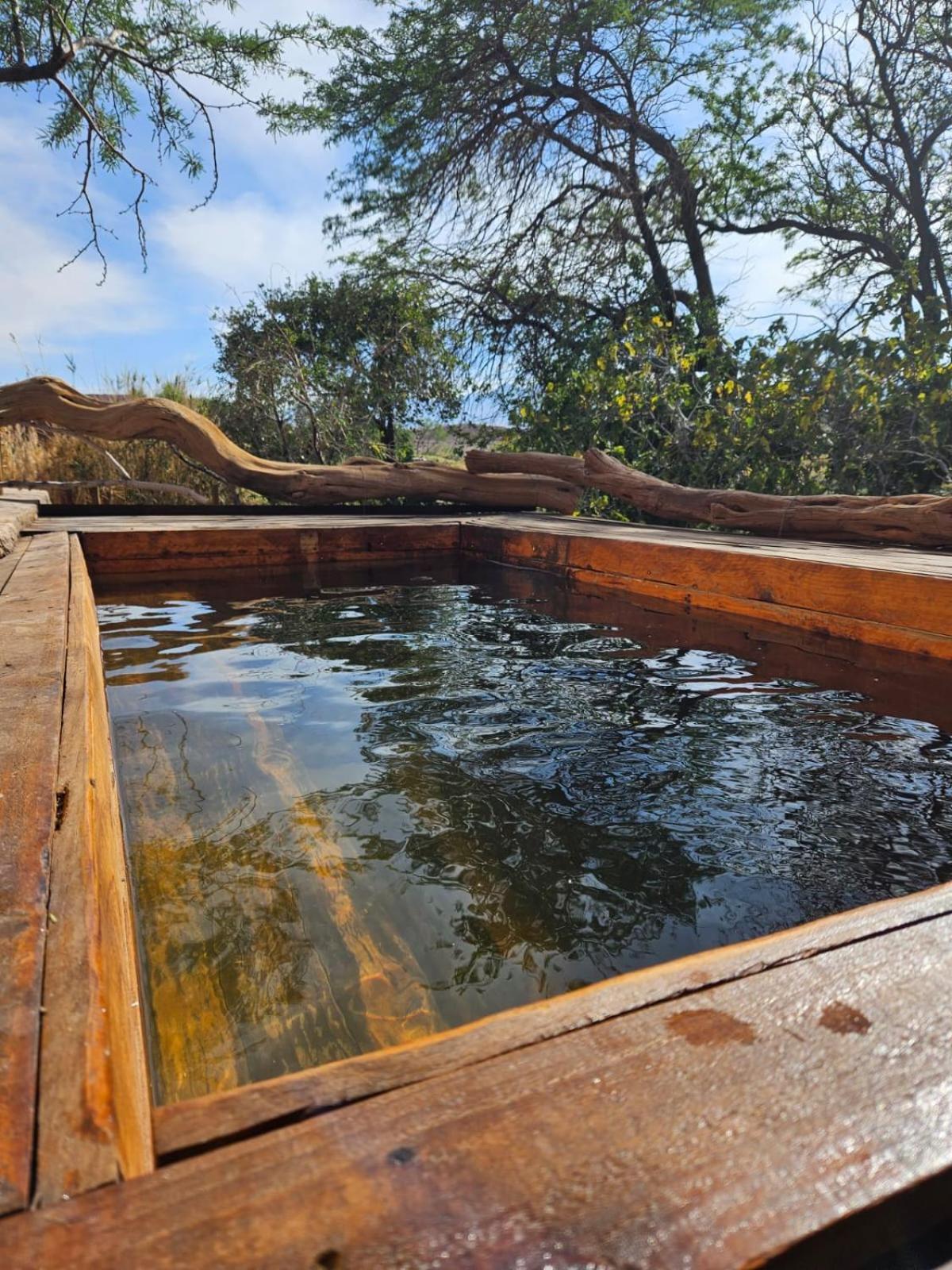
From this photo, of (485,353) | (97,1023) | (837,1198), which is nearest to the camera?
(837,1198)

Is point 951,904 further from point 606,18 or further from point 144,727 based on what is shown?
point 606,18

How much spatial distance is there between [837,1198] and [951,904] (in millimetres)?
420

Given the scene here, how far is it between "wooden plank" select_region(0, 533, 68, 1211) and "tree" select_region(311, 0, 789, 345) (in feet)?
26.6

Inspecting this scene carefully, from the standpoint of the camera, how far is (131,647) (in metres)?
3.10

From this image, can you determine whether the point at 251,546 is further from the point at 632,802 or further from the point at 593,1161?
the point at 593,1161

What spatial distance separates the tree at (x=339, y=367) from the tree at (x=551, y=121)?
1255mm

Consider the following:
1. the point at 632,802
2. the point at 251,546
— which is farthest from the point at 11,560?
the point at 632,802

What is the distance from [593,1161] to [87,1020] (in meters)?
0.36

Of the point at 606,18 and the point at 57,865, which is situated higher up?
the point at 606,18

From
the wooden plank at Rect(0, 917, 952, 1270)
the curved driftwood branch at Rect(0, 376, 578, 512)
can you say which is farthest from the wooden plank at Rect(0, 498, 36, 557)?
the wooden plank at Rect(0, 917, 952, 1270)

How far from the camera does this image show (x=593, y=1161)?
1.53ft

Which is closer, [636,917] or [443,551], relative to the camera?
[636,917]

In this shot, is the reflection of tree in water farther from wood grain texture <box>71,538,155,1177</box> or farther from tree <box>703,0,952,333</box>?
tree <box>703,0,952,333</box>

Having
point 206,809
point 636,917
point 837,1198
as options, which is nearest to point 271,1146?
point 837,1198
